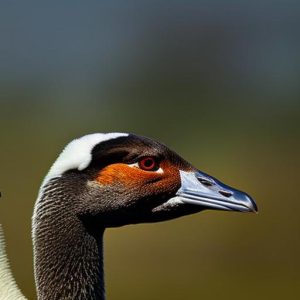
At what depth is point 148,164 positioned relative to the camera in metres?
7.96

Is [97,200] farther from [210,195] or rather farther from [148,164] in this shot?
[210,195]

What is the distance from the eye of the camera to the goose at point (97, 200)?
311 inches

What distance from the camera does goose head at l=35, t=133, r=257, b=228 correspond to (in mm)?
7887

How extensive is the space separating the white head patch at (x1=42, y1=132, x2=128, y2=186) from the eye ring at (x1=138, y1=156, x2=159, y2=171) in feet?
0.56

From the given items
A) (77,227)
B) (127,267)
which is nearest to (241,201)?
(77,227)

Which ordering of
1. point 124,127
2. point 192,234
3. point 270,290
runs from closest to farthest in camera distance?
1. point 270,290
2. point 192,234
3. point 124,127

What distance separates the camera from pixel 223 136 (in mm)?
28359

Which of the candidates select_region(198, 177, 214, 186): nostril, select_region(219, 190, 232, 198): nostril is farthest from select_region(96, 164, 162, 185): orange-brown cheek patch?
select_region(219, 190, 232, 198): nostril

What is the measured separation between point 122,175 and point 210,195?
47 centimetres

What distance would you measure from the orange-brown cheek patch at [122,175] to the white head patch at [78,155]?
121 mm

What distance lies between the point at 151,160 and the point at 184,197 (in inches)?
10.5

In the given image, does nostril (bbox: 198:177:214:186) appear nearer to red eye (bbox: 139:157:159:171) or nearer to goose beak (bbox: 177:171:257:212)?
goose beak (bbox: 177:171:257:212)

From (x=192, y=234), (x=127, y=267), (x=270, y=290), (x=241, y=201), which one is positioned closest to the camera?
(x=241, y=201)

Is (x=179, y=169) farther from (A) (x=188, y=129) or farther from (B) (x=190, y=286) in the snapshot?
(A) (x=188, y=129)
